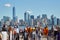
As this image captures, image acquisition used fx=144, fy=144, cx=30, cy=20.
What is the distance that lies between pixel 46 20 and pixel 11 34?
3.57 feet

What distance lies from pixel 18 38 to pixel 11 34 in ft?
0.46

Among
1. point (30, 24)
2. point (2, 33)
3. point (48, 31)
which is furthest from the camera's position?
point (30, 24)

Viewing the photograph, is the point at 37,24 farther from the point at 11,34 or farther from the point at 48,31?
the point at 11,34

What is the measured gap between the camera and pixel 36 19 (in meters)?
3.31

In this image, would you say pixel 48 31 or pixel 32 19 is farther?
pixel 32 19

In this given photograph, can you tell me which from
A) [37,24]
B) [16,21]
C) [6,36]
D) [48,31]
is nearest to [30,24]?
[37,24]

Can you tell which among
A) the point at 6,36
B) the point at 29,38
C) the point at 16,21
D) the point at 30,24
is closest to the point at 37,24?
the point at 30,24

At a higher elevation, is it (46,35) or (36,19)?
(36,19)

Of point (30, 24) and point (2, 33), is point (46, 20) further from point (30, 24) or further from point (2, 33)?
point (2, 33)

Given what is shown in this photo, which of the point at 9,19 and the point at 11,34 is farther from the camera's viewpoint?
the point at 9,19

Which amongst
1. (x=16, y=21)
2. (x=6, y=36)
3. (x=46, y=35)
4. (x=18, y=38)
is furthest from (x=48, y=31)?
(x=16, y=21)

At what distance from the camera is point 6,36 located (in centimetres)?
237

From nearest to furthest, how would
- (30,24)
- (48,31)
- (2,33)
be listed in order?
(2,33)
(48,31)
(30,24)

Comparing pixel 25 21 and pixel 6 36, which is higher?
pixel 25 21
